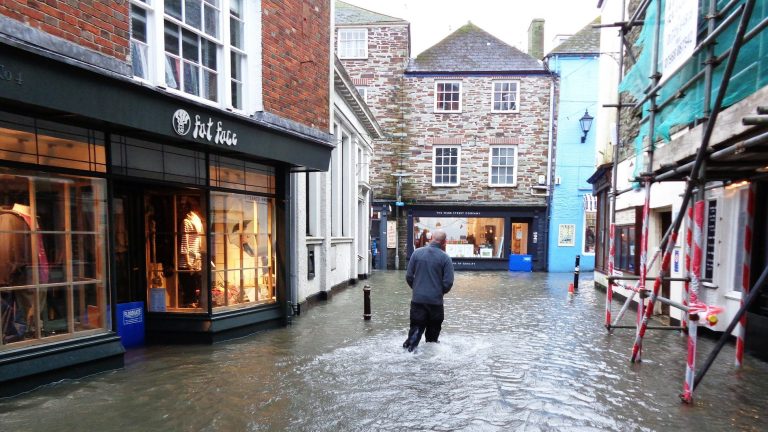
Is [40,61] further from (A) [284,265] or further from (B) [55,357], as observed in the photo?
(A) [284,265]

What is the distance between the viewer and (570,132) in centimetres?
1967

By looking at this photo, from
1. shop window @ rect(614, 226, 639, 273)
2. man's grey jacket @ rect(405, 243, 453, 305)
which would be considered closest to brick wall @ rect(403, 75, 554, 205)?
shop window @ rect(614, 226, 639, 273)

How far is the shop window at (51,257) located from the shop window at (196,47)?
1639 mm

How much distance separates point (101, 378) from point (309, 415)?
2558 millimetres

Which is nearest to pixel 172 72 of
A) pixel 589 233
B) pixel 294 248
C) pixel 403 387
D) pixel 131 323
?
pixel 131 323

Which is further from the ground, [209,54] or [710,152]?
[209,54]

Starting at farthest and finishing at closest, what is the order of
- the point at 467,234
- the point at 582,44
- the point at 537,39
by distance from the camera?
the point at 537,39
the point at 467,234
the point at 582,44

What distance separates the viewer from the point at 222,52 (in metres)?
6.39

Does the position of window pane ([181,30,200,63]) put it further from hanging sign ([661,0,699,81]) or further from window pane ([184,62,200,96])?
hanging sign ([661,0,699,81])

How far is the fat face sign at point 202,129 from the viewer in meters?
5.36

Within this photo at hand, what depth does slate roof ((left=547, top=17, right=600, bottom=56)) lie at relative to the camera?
19.4m

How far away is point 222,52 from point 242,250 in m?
3.09

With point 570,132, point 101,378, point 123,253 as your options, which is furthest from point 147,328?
point 570,132

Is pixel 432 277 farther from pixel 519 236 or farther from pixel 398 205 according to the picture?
pixel 519 236
